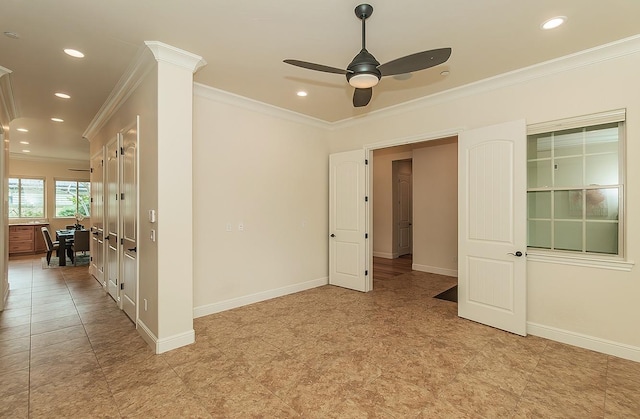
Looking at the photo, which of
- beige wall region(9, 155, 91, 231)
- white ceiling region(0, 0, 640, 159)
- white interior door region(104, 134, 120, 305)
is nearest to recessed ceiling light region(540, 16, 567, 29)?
white ceiling region(0, 0, 640, 159)

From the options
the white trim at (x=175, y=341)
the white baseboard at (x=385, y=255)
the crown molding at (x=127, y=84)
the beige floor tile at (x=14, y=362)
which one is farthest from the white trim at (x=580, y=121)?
the beige floor tile at (x=14, y=362)

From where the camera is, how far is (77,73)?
3.45m

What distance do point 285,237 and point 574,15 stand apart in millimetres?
4097

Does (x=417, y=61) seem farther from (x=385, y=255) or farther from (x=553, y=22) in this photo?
(x=385, y=255)

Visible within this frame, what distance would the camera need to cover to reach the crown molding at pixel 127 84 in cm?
300

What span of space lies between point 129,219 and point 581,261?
16.4ft

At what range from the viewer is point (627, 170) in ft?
9.26

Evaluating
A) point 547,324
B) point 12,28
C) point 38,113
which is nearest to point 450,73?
point 547,324

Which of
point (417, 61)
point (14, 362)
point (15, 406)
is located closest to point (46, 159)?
point (14, 362)

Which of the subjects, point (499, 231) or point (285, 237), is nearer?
point (499, 231)

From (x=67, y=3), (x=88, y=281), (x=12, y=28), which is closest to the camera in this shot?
(x=67, y=3)

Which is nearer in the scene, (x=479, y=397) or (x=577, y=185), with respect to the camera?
(x=479, y=397)

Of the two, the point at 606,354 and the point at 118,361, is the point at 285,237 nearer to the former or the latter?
the point at 118,361

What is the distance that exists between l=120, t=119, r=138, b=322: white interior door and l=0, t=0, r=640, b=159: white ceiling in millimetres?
811
